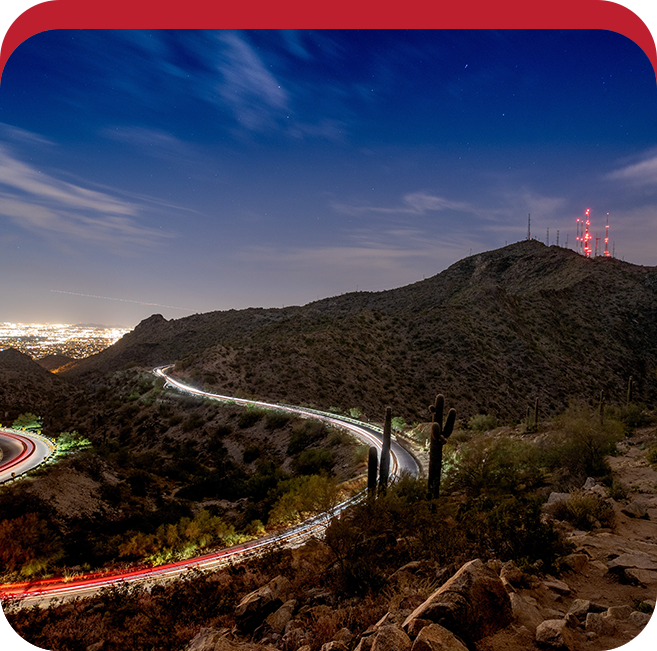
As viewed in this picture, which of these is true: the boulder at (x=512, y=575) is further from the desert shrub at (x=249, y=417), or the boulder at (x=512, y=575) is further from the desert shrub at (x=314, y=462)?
the desert shrub at (x=249, y=417)

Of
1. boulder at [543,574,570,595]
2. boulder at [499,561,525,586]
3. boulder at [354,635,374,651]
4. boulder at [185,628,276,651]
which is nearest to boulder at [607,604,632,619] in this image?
boulder at [543,574,570,595]

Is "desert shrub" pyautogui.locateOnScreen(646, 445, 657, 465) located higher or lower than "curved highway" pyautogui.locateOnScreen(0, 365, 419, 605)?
A: higher

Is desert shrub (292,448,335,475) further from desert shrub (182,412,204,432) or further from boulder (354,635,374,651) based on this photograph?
boulder (354,635,374,651)

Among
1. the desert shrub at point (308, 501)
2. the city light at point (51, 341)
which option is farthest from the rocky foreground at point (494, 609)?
the city light at point (51, 341)

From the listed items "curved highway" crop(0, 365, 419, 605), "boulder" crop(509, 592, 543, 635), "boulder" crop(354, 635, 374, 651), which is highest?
"boulder" crop(509, 592, 543, 635)

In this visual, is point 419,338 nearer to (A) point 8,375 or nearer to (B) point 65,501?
(B) point 65,501

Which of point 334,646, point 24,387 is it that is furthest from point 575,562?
point 24,387
